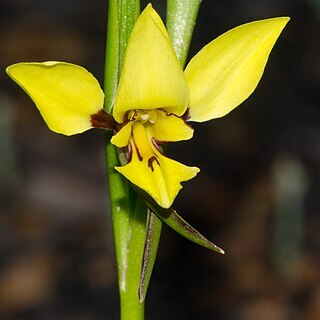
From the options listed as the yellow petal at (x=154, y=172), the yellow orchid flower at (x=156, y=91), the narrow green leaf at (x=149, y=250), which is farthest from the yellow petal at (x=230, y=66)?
the narrow green leaf at (x=149, y=250)

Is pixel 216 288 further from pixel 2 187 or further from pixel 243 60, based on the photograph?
pixel 243 60

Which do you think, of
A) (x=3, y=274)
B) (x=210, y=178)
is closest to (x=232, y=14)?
(x=210, y=178)

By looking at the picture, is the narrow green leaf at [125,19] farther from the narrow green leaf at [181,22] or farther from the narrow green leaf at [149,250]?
the narrow green leaf at [149,250]

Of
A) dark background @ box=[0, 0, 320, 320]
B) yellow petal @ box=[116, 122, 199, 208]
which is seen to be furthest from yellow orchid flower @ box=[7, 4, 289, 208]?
dark background @ box=[0, 0, 320, 320]

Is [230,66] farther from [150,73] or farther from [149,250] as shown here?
[149,250]

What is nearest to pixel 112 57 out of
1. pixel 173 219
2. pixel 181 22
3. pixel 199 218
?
pixel 181 22
